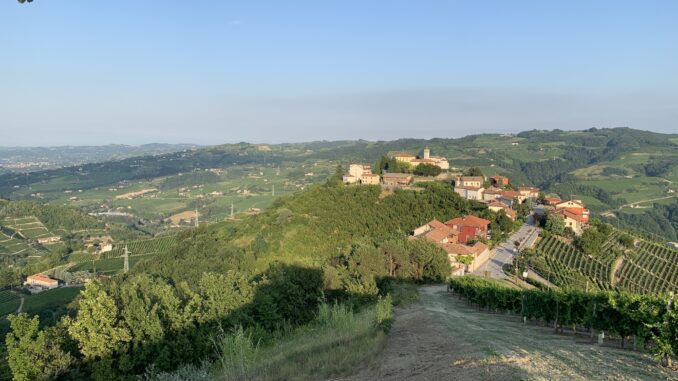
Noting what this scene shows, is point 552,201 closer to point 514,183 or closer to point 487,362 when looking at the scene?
point 514,183

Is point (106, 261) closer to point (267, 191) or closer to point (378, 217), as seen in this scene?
point (378, 217)

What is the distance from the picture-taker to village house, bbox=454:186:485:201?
6619 centimetres

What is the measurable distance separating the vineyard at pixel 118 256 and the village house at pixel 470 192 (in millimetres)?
50980

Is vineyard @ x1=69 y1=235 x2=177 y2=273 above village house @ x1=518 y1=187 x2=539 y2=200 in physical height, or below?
below

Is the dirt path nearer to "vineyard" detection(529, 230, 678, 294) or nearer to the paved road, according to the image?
the paved road

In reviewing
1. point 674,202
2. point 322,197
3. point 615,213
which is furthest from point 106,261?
point 674,202

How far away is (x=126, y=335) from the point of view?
15.0 metres

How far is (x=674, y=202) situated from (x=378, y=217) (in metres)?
99.8

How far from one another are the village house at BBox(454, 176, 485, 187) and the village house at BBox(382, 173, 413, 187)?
7.69 meters

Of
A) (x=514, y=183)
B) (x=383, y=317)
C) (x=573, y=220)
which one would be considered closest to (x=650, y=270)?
(x=573, y=220)

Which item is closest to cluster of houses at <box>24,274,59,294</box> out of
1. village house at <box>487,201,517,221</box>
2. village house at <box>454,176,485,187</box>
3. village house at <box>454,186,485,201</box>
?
village house at <box>454,186,485,201</box>

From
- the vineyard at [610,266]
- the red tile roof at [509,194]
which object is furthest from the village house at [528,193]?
the vineyard at [610,266]

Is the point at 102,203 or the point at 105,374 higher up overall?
the point at 105,374

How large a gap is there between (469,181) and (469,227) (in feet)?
63.2
